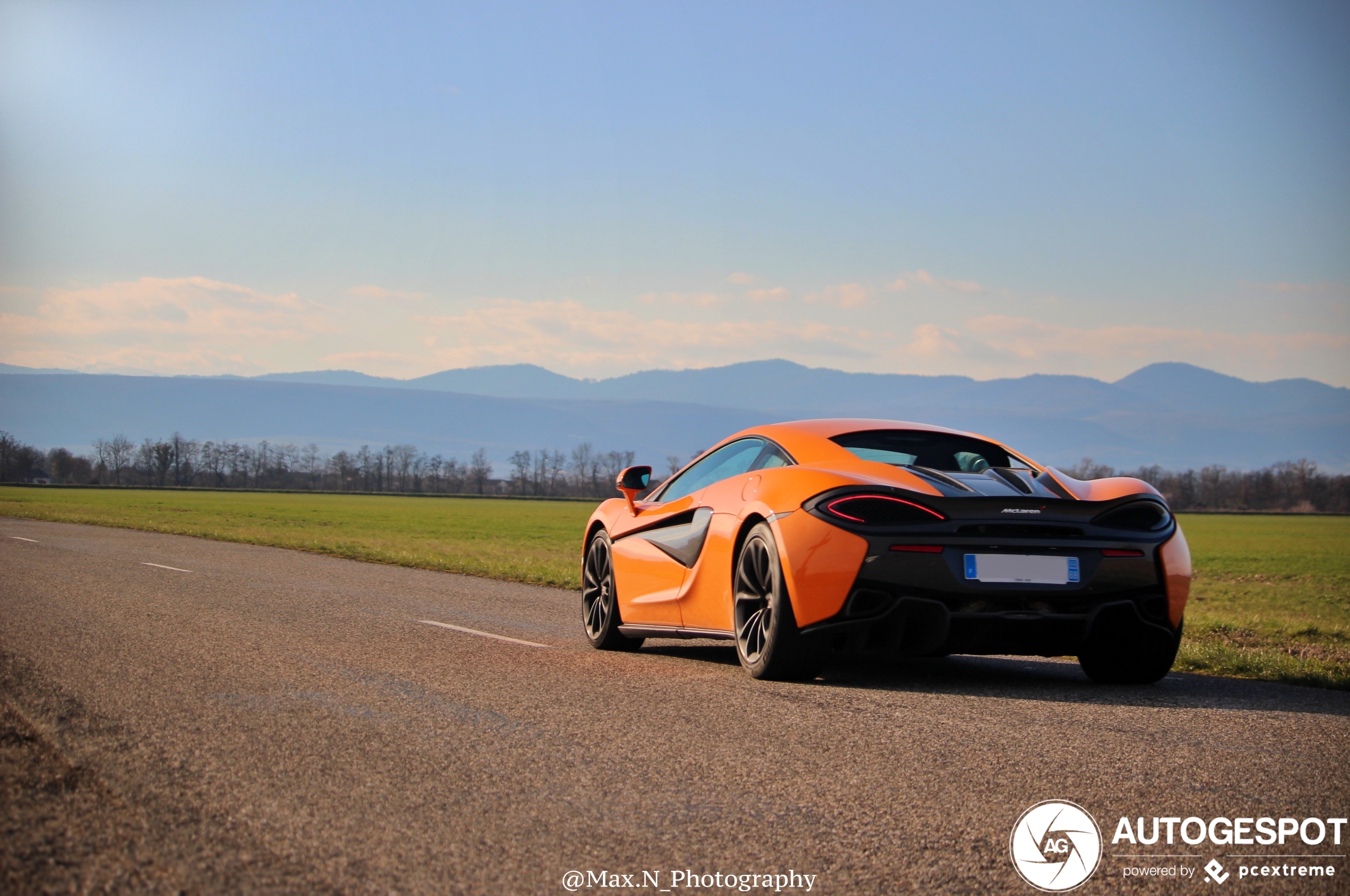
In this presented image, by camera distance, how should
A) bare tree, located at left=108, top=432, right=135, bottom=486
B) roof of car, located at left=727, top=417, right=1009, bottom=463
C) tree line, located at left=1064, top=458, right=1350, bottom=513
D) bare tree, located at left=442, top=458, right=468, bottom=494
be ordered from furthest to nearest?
bare tree, located at left=108, top=432, right=135, bottom=486 → bare tree, located at left=442, top=458, right=468, bottom=494 → tree line, located at left=1064, top=458, right=1350, bottom=513 → roof of car, located at left=727, top=417, right=1009, bottom=463

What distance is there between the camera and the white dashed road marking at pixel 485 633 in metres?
7.61

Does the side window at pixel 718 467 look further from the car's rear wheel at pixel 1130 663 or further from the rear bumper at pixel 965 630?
the car's rear wheel at pixel 1130 663

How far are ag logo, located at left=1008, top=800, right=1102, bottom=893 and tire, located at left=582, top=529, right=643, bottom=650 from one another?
435cm

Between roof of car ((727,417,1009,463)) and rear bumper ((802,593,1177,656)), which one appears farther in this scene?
roof of car ((727,417,1009,463))

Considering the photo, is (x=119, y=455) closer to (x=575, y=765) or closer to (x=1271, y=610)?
(x=1271, y=610)

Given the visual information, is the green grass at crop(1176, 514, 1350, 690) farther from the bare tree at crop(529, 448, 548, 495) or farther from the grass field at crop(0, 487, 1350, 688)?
the bare tree at crop(529, 448, 548, 495)

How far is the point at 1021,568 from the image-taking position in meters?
5.41

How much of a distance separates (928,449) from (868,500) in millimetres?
1156

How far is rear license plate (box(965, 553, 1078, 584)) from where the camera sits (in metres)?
5.36

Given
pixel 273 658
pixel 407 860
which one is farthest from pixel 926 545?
pixel 273 658

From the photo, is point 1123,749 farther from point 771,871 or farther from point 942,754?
point 771,871

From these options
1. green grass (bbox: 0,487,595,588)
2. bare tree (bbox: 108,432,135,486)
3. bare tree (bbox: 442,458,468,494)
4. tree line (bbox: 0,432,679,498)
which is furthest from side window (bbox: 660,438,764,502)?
bare tree (bbox: 108,432,135,486)

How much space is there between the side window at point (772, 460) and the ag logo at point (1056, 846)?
3011 mm
